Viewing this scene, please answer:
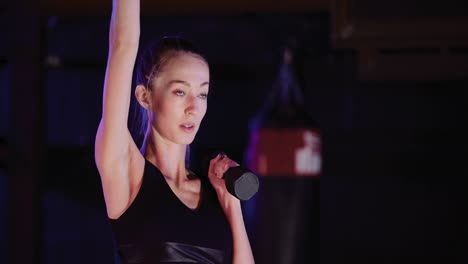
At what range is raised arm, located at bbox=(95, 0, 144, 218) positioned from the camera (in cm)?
65

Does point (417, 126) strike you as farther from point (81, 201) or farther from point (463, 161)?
point (81, 201)

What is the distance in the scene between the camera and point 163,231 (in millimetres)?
679

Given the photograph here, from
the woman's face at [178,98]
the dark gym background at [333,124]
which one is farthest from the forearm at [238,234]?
the dark gym background at [333,124]

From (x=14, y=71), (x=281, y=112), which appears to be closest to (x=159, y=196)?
(x=14, y=71)

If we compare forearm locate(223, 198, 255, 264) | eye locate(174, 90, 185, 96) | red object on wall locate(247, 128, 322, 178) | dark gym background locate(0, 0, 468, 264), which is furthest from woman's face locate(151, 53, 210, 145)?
dark gym background locate(0, 0, 468, 264)

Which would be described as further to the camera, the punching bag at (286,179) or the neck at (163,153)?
the punching bag at (286,179)

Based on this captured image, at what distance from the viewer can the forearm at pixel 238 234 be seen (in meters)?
0.72

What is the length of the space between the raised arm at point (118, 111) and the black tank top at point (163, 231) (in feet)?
0.08

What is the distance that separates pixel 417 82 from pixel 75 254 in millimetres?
1536

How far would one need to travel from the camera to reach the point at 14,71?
1370 mm

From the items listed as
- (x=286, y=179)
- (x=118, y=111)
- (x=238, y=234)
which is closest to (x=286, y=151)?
(x=286, y=179)

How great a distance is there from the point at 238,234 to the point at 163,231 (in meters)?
0.12

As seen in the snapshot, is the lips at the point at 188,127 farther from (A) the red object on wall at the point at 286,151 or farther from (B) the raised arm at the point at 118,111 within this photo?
(A) the red object on wall at the point at 286,151

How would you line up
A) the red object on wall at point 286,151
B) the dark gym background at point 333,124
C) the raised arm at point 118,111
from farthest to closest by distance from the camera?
the dark gym background at point 333,124 < the red object on wall at point 286,151 < the raised arm at point 118,111
